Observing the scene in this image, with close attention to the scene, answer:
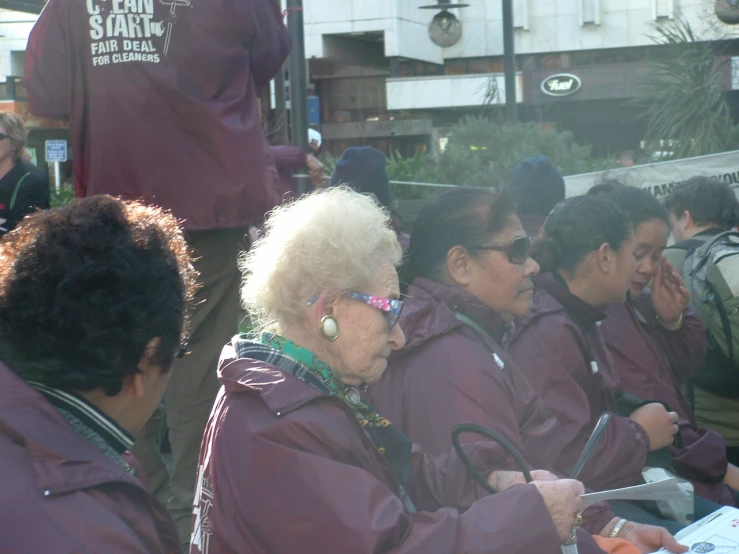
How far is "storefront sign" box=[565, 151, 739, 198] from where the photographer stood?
24.4 ft

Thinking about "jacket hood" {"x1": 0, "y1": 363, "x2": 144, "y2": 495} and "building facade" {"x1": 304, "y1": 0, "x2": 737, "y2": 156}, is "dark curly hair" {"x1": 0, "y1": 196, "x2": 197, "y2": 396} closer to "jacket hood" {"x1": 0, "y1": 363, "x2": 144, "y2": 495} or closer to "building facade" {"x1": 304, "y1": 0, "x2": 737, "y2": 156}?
"jacket hood" {"x1": 0, "y1": 363, "x2": 144, "y2": 495}

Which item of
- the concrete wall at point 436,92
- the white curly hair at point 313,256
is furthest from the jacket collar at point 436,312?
the concrete wall at point 436,92

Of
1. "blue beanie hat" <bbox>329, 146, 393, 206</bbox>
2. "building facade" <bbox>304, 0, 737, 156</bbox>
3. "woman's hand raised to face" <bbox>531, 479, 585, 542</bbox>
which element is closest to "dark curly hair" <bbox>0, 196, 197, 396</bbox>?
"woman's hand raised to face" <bbox>531, 479, 585, 542</bbox>

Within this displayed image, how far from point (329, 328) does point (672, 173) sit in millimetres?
5407

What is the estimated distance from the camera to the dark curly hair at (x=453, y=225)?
136 inches

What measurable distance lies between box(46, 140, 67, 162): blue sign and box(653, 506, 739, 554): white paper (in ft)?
36.3

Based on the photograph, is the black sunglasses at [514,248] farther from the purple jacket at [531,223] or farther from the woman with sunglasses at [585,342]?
the purple jacket at [531,223]

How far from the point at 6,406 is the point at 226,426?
0.65m

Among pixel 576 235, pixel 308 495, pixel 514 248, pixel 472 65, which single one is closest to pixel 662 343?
pixel 576 235

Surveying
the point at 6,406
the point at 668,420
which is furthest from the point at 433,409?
the point at 6,406

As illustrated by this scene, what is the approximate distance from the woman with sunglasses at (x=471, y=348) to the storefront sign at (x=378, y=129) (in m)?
30.0

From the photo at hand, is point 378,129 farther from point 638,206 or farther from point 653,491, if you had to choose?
point 653,491

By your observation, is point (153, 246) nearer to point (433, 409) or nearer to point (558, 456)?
point (433, 409)

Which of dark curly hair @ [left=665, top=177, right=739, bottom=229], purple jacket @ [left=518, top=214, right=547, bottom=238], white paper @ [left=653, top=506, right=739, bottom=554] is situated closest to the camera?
white paper @ [left=653, top=506, right=739, bottom=554]
